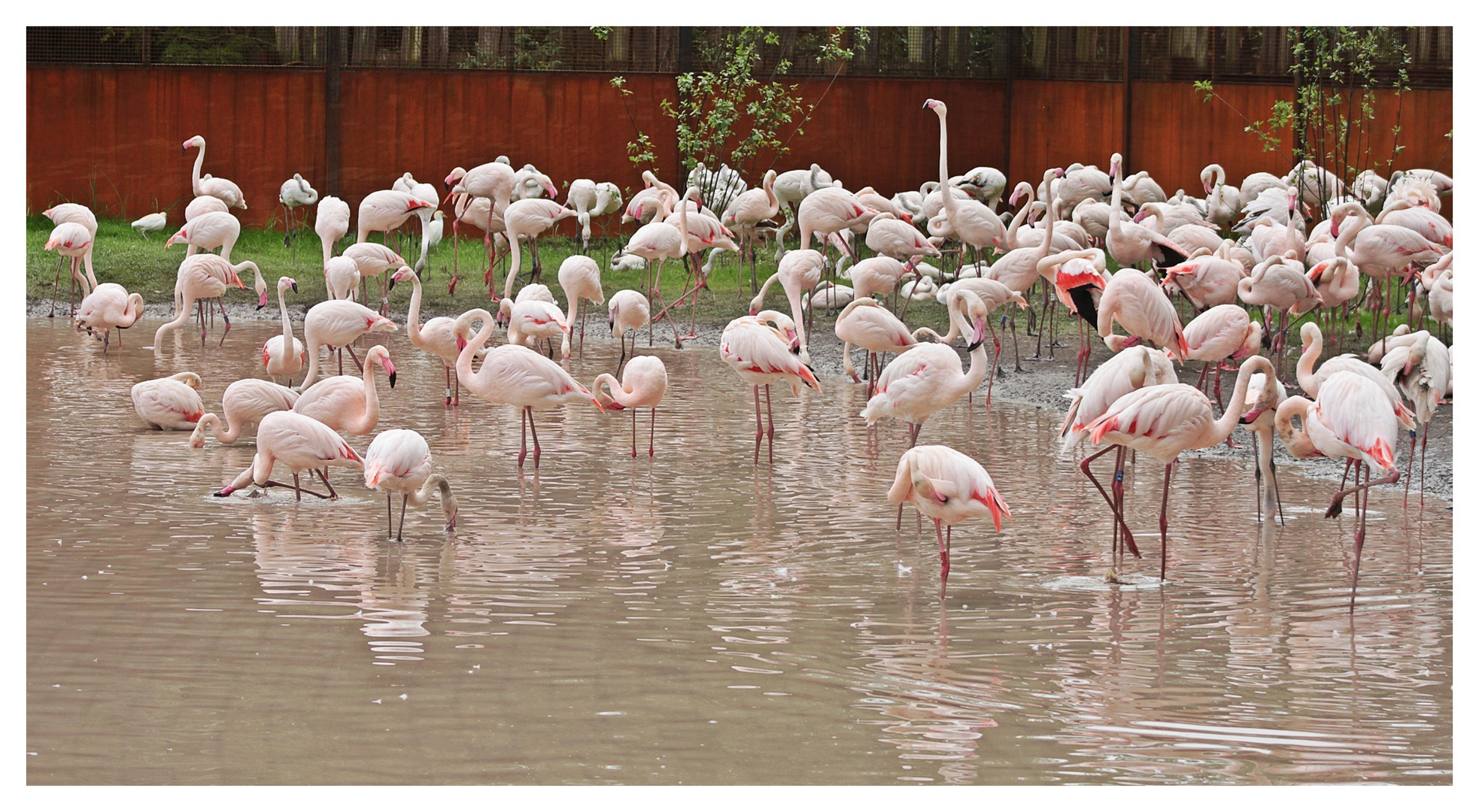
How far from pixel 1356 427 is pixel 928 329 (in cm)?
356

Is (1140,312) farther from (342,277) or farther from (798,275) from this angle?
(342,277)

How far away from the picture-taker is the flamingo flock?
5.78m

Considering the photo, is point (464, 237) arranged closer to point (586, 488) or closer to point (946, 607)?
point (586, 488)

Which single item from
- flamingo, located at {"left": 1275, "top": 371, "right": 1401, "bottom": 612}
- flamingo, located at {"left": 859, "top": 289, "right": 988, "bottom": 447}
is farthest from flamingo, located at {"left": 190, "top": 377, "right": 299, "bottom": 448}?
flamingo, located at {"left": 1275, "top": 371, "right": 1401, "bottom": 612}

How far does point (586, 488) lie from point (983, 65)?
13007mm

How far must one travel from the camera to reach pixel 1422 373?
22.1 ft

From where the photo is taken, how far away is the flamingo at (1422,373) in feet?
22.0

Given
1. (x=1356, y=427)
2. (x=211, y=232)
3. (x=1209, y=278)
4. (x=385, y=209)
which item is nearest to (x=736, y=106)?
(x=385, y=209)

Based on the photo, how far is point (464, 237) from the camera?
1714 centimetres

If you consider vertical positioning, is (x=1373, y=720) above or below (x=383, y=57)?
below

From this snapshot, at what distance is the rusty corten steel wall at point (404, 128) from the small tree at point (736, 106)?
0.27m

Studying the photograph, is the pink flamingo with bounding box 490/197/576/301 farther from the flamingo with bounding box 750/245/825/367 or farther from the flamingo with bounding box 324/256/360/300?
the flamingo with bounding box 750/245/825/367

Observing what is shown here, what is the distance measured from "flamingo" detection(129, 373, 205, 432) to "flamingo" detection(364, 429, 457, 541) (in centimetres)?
232

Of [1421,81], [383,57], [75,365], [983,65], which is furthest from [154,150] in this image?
[1421,81]
